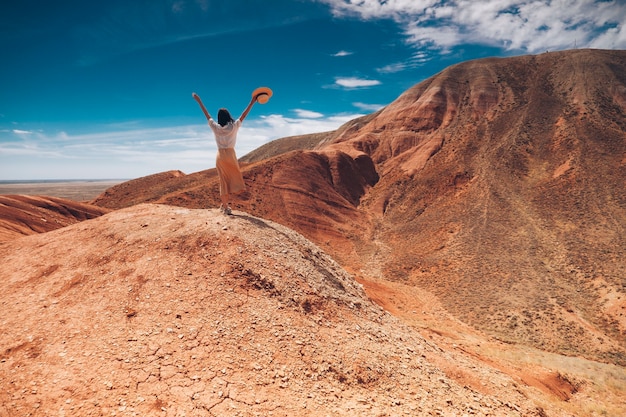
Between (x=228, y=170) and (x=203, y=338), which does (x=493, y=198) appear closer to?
(x=228, y=170)

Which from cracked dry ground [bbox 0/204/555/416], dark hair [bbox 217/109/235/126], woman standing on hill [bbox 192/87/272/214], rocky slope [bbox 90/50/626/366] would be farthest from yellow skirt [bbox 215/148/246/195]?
rocky slope [bbox 90/50/626/366]

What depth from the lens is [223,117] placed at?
8.55 meters

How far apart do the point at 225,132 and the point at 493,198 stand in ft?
85.0

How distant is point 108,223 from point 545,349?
17315 millimetres

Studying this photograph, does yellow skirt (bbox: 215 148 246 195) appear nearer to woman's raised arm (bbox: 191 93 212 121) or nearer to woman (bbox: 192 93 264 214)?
woman (bbox: 192 93 264 214)

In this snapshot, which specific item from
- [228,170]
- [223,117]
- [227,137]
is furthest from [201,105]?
[228,170]

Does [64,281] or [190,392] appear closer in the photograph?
[190,392]

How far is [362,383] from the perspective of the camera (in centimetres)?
611

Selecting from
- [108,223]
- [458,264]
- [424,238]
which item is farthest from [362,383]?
[424,238]

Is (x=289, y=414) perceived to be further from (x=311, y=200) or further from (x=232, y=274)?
(x=311, y=200)

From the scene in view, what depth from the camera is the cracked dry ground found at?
485 centimetres

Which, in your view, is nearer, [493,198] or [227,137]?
[227,137]

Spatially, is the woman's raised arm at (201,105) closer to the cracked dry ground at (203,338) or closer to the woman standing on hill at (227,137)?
the woman standing on hill at (227,137)

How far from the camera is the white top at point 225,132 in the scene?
28.0 feet
